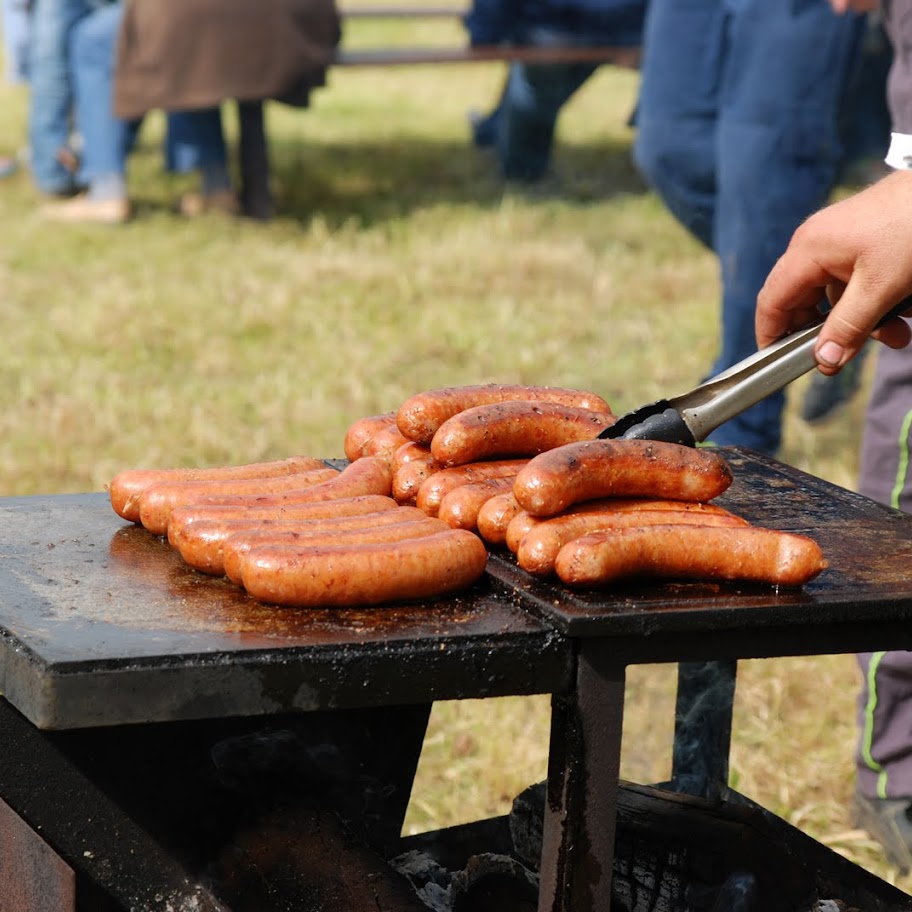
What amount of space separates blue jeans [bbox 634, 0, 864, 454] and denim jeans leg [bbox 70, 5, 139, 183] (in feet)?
19.3

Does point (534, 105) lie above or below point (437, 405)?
below

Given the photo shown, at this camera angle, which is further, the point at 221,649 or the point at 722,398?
the point at 722,398

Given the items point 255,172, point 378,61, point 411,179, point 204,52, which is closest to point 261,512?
point 204,52

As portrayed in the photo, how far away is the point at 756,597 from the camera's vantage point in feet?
7.97

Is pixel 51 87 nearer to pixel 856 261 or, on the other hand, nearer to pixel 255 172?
pixel 255 172

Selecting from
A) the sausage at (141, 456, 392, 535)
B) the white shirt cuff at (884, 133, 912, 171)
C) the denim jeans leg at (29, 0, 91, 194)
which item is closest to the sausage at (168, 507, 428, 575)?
the sausage at (141, 456, 392, 535)

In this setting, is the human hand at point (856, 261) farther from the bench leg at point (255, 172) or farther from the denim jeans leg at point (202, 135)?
the denim jeans leg at point (202, 135)

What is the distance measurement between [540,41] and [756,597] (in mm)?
11013

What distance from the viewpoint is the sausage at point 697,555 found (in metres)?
2.38

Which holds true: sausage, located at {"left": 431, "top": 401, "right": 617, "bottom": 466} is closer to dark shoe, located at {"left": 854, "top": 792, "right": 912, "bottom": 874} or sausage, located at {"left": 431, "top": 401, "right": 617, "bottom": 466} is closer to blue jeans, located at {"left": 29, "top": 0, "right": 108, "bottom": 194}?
dark shoe, located at {"left": 854, "top": 792, "right": 912, "bottom": 874}

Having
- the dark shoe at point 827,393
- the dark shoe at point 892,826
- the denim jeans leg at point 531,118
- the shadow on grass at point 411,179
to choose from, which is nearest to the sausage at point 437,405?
the dark shoe at point 892,826

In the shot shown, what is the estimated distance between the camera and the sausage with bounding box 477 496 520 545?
8.45 feet

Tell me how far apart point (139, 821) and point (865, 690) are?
2315mm

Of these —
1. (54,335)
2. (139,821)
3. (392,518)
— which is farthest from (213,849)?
(54,335)
